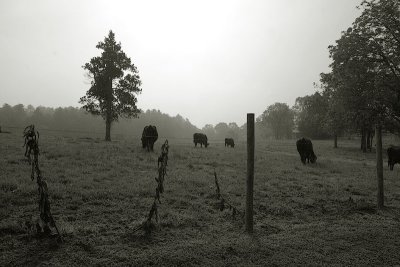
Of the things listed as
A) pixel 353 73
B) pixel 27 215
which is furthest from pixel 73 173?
pixel 353 73

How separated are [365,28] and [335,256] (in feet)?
67.9

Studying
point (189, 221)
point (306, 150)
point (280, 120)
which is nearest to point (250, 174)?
point (189, 221)

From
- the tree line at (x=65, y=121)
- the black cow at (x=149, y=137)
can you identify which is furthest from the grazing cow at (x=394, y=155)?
the tree line at (x=65, y=121)

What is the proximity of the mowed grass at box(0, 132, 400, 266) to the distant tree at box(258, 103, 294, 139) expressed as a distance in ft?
315

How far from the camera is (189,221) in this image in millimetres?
7438

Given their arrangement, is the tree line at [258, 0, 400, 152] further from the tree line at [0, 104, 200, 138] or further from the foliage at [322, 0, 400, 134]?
the tree line at [0, 104, 200, 138]

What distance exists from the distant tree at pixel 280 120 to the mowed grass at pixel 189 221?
315ft

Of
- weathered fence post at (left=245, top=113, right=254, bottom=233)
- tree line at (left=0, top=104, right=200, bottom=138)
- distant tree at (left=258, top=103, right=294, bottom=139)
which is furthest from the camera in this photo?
distant tree at (left=258, top=103, right=294, bottom=139)

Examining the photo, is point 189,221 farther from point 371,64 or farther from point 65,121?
point 65,121

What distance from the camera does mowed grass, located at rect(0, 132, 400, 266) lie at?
556cm

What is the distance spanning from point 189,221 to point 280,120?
104 metres

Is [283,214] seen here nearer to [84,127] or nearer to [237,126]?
[84,127]

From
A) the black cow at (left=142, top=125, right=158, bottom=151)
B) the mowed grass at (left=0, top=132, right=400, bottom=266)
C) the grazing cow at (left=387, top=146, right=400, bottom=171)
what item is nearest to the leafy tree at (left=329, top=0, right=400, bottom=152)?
the grazing cow at (left=387, top=146, right=400, bottom=171)

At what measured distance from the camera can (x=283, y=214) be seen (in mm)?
8641
